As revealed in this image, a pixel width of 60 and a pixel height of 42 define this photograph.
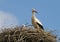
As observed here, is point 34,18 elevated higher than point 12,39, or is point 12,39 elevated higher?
point 34,18

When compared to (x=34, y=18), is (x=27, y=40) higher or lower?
lower

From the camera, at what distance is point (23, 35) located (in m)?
13.4

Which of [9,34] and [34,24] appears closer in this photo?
[9,34]

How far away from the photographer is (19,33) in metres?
13.4

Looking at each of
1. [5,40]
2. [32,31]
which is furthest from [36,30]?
[5,40]

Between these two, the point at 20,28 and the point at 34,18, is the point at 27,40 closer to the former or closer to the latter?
the point at 20,28

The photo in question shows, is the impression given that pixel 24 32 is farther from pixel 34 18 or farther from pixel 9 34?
pixel 34 18

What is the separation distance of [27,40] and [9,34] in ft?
2.18

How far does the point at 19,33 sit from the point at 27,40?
14.9 inches

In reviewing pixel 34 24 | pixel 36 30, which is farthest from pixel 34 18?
pixel 36 30

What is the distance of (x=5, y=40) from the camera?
13500 millimetres

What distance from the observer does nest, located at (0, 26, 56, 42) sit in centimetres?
1335

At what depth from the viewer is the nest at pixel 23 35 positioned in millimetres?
13352

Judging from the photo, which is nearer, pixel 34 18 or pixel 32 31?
pixel 32 31
